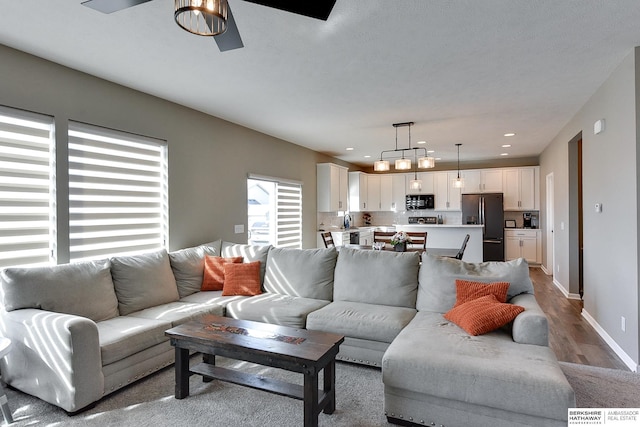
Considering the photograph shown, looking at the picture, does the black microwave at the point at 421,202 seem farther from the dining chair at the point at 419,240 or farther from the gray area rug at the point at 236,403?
the gray area rug at the point at 236,403

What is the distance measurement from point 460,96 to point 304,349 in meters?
3.32

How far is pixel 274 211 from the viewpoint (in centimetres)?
618

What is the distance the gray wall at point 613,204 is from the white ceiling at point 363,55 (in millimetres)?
273

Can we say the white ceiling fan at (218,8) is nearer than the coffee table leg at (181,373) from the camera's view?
Yes

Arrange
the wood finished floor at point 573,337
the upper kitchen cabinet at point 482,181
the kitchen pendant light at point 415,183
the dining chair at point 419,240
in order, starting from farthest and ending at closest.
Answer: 1. the upper kitchen cabinet at point 482,181
2. the kitchen pendant light at point 415,183
3. the dining chair at point 419,240
4. the wood finished floor at point 573,337

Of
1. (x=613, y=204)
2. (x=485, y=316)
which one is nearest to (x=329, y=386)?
(x=485, y=316)

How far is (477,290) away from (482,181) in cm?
666

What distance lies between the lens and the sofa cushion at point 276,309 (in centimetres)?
320

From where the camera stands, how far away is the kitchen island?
6457 millimetres

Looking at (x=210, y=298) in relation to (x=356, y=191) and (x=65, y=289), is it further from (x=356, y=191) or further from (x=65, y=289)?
(x=356, y=191)

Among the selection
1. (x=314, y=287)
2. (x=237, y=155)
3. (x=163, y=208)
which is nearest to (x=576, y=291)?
(x=314, y=287)

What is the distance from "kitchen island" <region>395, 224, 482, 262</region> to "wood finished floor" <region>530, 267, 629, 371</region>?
129cm

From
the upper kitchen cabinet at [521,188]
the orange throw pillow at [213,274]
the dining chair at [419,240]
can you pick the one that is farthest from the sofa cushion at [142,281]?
the upper kitchen cabinet at [521,188]

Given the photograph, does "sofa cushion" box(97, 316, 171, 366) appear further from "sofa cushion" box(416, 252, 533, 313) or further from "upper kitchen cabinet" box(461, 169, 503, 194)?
"upper kitchen cabinet" box(461, 169, 503, 194)
